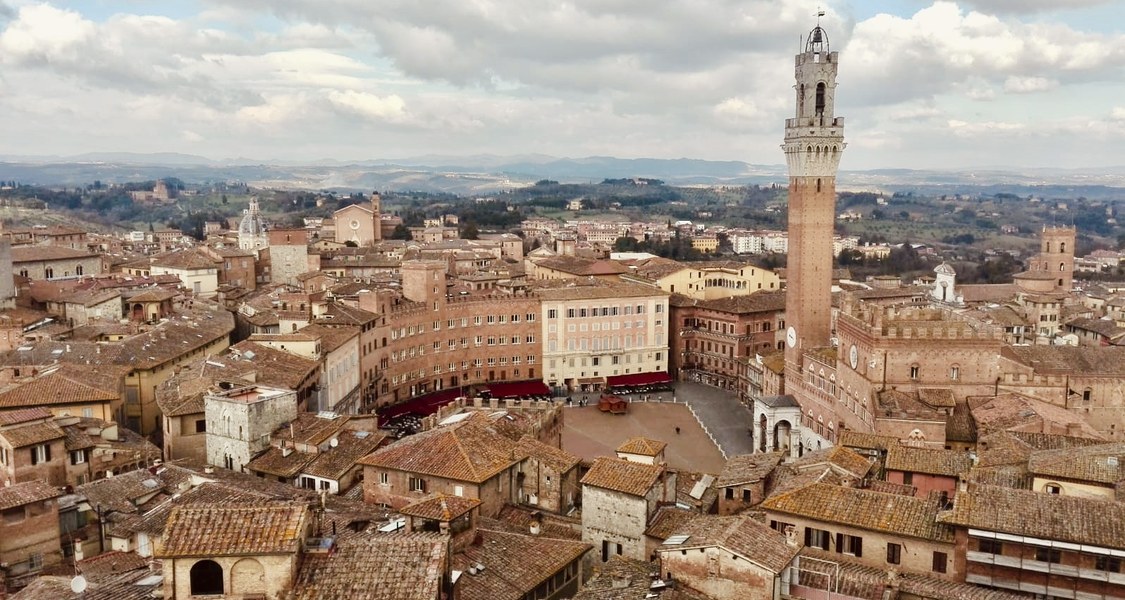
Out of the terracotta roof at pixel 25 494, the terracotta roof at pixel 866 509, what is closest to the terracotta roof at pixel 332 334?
the terracotta roof at pixel 25 494

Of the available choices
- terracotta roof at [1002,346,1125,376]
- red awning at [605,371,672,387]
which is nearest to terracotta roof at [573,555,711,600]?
terracotta roof at [1002,346,1125,376]

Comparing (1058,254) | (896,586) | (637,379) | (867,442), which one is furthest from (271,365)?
(1058,254)

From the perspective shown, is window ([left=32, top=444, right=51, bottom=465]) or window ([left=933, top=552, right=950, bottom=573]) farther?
window ([left=32, top=444, right=51, bottom=465])

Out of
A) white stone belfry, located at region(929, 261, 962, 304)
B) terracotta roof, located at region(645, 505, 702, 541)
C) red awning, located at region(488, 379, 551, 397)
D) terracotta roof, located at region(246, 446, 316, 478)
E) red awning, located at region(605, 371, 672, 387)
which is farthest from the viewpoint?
white stone belfry, located at region(929, 261, 962, 304)

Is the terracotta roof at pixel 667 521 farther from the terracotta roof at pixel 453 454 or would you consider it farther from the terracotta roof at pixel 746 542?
the terracotta roof at pixel 453 454

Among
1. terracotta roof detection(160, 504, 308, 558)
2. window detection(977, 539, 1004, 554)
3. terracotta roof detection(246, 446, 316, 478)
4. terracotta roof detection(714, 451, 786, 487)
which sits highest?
terracotta roof detection(160, 504, 308, 558)

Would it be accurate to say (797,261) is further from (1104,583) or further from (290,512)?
(290,512)

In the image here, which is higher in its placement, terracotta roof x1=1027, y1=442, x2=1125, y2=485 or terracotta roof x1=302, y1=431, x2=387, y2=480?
terracotta roof x1=1027, y1=442, x2=1125, y2=485

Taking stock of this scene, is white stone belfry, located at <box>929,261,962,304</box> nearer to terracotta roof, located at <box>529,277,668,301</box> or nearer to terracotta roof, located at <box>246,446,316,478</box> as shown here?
terracotta roof, located at <box>529,277,668,301</box>
